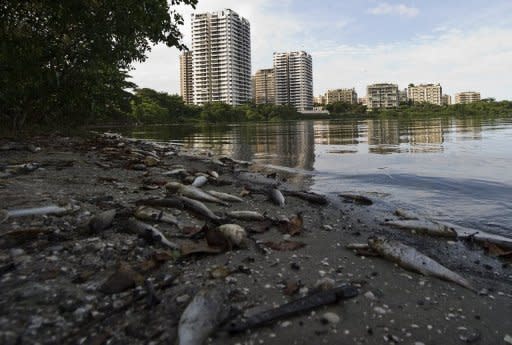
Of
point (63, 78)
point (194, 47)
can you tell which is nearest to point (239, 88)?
point (194, 47)

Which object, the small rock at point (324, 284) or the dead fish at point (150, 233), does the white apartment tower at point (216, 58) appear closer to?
the dead fish at point (150, 233)

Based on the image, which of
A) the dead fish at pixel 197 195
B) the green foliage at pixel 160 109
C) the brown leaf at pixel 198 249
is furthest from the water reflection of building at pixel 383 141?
the green foliage at pixel 160 109

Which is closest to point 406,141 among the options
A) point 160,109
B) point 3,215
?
point 3,215

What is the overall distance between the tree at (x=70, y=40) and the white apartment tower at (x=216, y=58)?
15443 cm

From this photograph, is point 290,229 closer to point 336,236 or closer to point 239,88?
point 336,236

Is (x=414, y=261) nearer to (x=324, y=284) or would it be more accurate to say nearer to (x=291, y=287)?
(x=324, y=284)

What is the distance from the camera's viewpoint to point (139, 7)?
8.96m

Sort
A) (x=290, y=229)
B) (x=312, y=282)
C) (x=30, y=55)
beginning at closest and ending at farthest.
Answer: (x=312, y=282)
(x=290, y=229)
(x=30, y=55)

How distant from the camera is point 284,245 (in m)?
4.69

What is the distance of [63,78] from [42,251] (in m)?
13.7

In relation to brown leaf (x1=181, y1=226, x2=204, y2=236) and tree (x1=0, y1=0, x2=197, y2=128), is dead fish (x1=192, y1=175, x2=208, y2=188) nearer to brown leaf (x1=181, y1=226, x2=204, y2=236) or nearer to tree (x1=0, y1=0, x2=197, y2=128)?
brown leaf (x1=181, y1=226, x2=204, y2=236)

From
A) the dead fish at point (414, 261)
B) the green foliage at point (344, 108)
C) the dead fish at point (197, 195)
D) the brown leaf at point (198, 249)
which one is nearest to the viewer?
the dead fish at point (414, 261)

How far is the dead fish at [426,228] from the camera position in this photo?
231 inches

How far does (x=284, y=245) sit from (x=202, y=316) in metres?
2.04
